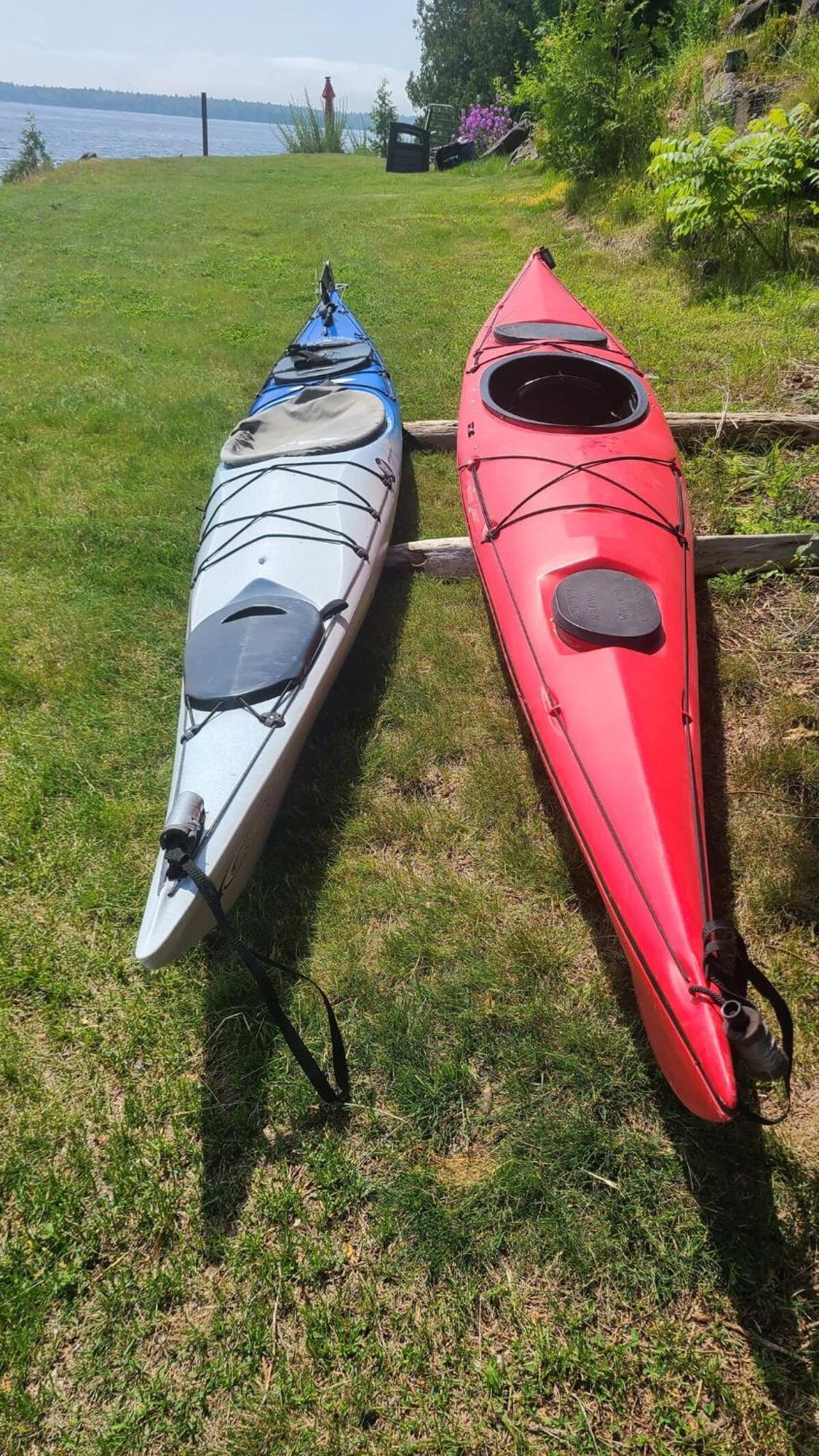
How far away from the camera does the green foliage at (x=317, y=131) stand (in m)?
20.6

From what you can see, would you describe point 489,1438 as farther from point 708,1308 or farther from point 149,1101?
point 149,1101

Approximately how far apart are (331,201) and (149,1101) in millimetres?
13969

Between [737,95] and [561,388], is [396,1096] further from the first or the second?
[737,95]

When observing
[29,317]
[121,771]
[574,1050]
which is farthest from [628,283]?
[574,1050]

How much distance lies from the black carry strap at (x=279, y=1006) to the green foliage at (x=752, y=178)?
17.9ft

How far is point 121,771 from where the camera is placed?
2.71 metres

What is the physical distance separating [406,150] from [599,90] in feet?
33.0

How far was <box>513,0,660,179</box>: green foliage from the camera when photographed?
782 centimetres

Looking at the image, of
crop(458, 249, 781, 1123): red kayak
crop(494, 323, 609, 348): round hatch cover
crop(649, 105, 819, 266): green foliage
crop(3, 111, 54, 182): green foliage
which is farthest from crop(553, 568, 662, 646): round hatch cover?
crop(3, 111, 54, 182): green foliage

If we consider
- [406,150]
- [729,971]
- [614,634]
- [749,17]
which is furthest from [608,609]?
[406,150]

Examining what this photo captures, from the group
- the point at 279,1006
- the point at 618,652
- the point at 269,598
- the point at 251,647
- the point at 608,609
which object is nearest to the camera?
the point at 279,1006

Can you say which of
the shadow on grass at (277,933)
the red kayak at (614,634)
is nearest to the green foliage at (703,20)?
the red kayak at (614,634)

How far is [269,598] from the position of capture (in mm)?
2775

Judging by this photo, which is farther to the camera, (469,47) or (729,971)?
(469,47)
